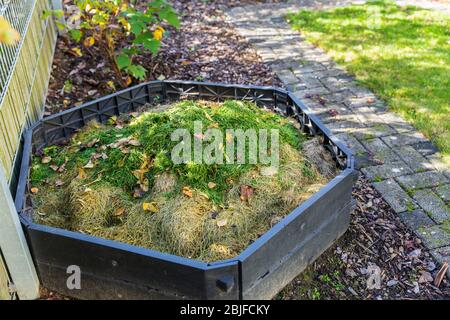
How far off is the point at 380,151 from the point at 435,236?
3.98 ft

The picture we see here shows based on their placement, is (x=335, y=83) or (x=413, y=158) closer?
(x=413, y=158)

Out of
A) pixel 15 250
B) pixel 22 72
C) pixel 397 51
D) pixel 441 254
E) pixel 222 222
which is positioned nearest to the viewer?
pixel 15 250

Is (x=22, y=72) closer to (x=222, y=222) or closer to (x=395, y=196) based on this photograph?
(x=222, y=222)

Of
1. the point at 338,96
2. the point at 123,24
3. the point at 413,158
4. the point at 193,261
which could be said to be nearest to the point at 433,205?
the point at 413,158

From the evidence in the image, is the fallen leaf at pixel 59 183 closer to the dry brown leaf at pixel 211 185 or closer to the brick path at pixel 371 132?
the dry brown leaf at pixel 211 185

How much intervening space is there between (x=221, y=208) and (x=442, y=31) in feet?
17.4

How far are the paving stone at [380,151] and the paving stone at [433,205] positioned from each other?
526 millimetres

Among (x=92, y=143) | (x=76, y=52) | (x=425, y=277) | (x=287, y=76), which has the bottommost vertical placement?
(x=425, y=277)

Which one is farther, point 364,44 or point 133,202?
point 364,44

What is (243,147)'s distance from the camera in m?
4.09

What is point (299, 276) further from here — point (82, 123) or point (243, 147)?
point (82, 123)

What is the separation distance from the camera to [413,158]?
4984mm
